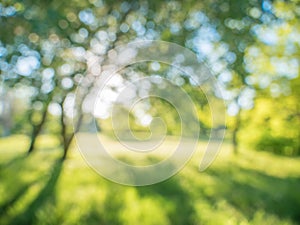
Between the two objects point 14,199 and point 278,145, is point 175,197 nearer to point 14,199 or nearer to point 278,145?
point 14,199

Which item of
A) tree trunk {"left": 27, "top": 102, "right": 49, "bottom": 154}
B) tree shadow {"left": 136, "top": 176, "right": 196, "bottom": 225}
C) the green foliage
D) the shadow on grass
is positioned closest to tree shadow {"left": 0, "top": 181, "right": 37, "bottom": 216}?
the shadow on grass

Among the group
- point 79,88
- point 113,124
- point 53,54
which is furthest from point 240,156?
point 53,54

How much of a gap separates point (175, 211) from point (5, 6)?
3.70 meters

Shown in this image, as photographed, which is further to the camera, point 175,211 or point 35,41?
point 35,41

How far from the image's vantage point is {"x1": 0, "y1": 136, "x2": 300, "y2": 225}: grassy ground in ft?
13.9

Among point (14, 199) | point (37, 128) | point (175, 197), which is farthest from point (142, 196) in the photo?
point (37, 128)

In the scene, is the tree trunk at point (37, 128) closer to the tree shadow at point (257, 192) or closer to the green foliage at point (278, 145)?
the tree shadow at point (257, 192)

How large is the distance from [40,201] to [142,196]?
1368mm

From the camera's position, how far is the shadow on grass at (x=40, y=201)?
158 inches

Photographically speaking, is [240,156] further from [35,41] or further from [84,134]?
[35,41]

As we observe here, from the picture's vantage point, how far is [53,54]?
237 inches

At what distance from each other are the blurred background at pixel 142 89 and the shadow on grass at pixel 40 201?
2cm

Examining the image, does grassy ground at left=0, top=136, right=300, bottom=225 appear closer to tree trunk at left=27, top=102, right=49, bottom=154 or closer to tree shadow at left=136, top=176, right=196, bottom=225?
tree shadow at left=136, top=176, right=196, bottom=225

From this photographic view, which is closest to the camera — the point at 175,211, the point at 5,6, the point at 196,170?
the point at 175,211
